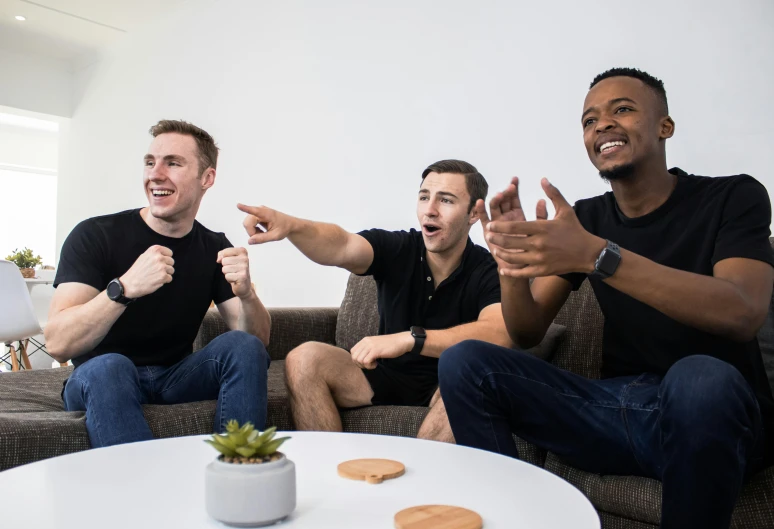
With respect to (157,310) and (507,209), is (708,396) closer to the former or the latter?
(507,209)

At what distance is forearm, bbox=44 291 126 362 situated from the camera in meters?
1.71

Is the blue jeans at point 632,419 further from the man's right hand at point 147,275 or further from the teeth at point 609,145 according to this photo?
the man's right hand at point 147,275

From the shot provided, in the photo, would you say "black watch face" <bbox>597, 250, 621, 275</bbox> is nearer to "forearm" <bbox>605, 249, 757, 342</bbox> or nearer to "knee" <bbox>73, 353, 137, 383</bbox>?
"forearm" <bbox>605, 249, 757, 342</bbox>

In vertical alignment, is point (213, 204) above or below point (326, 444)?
above

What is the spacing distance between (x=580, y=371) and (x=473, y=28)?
1805 millimetres

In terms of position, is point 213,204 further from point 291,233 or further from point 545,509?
point 545,509

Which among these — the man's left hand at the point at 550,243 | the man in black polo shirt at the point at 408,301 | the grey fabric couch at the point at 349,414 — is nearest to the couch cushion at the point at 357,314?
the grey fabric couch at the point at 349,414

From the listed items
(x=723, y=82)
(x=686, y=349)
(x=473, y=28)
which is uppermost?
(x=473, y=28)

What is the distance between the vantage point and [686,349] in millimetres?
1487

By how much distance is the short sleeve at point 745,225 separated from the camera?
1.41 m

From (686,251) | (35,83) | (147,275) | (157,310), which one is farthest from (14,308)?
(686,251)

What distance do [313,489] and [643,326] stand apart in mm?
899

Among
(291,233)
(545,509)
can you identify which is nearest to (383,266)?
(291,233)

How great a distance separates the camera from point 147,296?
1.92 m
